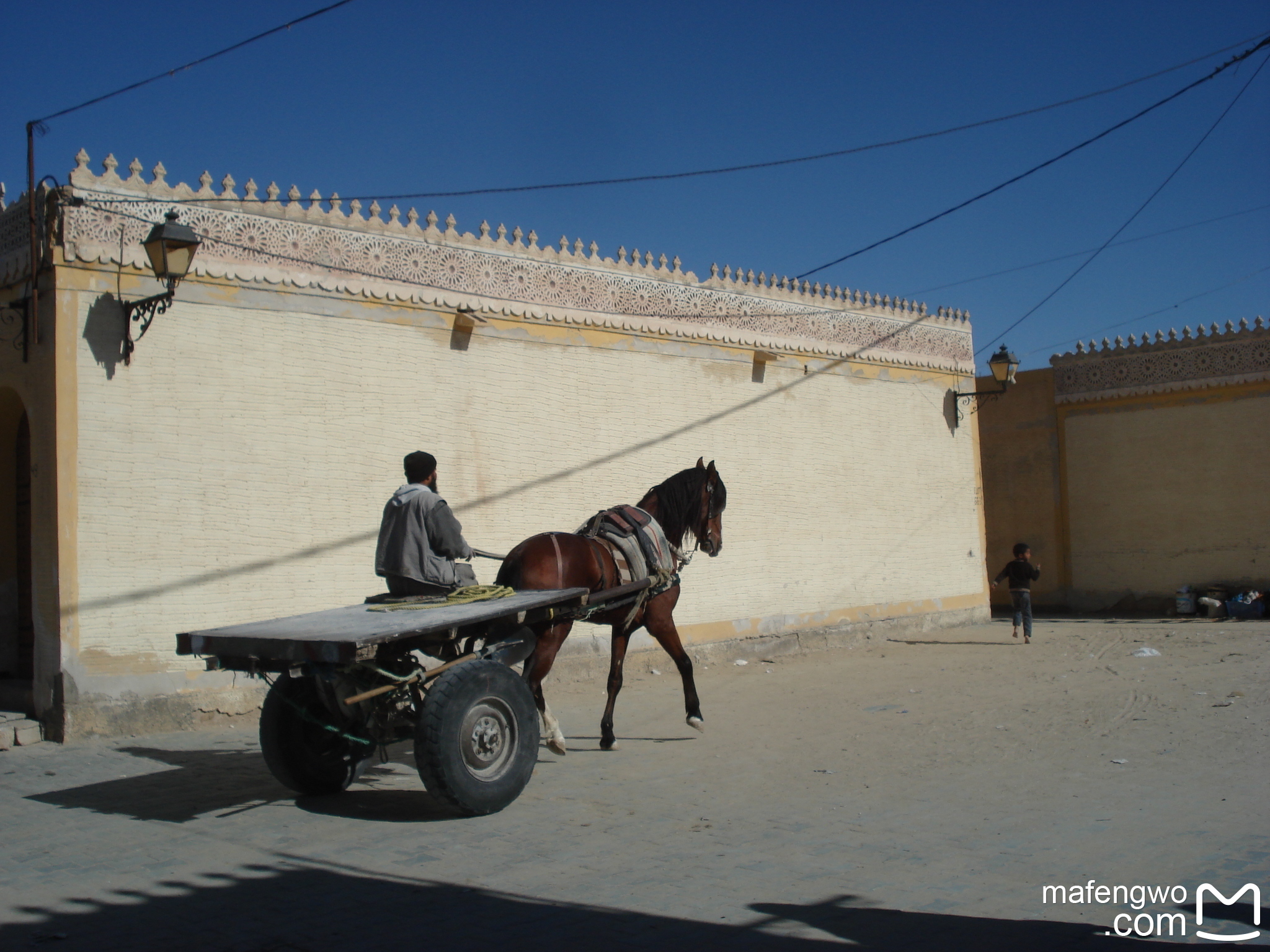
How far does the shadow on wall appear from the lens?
8.19 m

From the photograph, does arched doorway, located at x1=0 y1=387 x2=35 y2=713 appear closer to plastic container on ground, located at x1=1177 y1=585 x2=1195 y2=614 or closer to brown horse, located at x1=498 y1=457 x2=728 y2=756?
brown horse, located at x1=498 y1=457 x2=728 y2=756

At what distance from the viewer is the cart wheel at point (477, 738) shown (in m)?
5.05

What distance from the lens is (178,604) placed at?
8406 millimetres

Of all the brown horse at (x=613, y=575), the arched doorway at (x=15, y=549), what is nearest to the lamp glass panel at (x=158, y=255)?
the arched doorway at (x=15, y=549)

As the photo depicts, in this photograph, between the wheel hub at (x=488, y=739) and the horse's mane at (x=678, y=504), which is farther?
the horse's mane at (x=678, y=504)

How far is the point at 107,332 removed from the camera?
325 inches

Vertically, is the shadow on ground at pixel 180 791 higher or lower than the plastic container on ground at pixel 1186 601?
lower

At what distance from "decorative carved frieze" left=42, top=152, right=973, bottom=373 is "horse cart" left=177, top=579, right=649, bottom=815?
14.6 feet

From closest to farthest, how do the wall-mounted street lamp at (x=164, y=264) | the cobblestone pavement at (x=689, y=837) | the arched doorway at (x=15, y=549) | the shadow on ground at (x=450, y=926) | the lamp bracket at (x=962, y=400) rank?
the shadow on ground at (x=450, y=926) < the cobblestone pavement at (x=689, y=837) < the wall-mounted street lamp at (x=164, y=264) < the arched doorway at (x=15, y=549) < the lamp bracket at (x=962, y=400)

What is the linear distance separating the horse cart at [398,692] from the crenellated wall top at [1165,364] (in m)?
15.0

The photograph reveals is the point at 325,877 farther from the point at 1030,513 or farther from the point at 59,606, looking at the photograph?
the point at 1030,513

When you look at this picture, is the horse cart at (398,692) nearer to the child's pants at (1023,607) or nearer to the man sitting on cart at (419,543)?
the man sitting on cart at (419,543)

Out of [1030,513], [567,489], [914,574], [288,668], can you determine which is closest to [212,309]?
[567,489]

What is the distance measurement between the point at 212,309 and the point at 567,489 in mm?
3937
